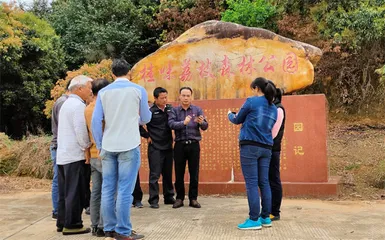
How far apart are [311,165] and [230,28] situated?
7.48 feet

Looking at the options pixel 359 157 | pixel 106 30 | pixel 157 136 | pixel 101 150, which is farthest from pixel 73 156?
pixel 106 30

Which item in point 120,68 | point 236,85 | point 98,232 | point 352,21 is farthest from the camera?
point 352,21

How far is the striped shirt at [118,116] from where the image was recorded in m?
3.12

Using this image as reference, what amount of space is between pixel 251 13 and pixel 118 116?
27.4 ft

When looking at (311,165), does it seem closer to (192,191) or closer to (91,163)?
(192,191)

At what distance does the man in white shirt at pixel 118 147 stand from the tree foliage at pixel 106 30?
1067 centimetres

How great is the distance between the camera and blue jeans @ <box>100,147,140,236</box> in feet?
10.2

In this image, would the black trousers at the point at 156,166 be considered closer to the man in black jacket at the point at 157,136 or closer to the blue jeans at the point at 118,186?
the man in black jacket at the point at 157,136

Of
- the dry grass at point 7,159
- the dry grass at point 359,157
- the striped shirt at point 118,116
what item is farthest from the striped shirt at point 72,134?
the dry grass at point 7,159

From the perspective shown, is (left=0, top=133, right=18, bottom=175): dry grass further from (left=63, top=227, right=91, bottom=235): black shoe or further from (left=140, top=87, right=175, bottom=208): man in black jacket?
(left=63, top=227, right=91, bottom=235): black shoe

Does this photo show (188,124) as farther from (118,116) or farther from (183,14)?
(183,14)

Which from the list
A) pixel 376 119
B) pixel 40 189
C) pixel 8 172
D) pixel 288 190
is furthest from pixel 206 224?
pixel 376 119

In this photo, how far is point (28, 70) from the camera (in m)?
13.6

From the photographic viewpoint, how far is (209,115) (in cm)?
579
